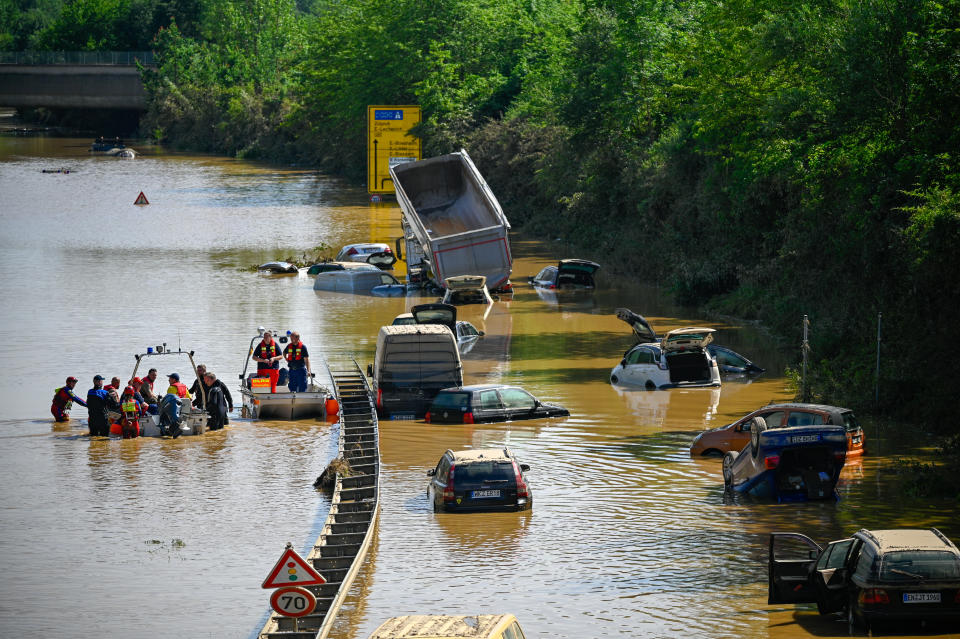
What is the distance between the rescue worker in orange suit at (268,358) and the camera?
107ft

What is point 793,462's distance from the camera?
2233cm

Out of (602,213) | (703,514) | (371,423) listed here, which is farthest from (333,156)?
(703,514)

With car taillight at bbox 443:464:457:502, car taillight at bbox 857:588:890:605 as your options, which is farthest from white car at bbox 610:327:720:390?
car taillight at bbox 857:588:890:605

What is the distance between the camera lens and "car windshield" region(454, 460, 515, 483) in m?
22.3

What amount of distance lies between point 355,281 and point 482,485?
3215 cm

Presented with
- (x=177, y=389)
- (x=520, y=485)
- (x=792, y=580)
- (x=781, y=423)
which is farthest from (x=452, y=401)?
(x=792, y=580)

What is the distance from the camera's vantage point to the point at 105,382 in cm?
3528

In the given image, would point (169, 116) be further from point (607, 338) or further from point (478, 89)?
point (607, 338)

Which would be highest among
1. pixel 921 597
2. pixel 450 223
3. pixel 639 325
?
pixel 450 223

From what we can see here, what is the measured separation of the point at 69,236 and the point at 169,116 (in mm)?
75476

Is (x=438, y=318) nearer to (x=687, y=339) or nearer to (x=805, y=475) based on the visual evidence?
(x=687, y=339)

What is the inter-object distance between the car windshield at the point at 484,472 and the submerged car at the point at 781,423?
460 cm

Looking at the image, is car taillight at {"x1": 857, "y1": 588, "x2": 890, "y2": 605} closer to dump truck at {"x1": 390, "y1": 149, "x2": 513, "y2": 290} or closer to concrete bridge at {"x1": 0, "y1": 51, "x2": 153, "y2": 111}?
dump truck at {"x1": 390, "y1": 149, "x2": 513, "y2": 290}

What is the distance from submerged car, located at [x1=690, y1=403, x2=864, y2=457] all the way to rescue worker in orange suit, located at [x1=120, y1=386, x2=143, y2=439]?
12823mm
